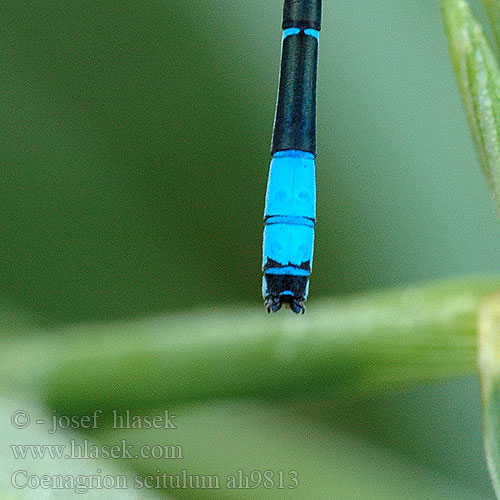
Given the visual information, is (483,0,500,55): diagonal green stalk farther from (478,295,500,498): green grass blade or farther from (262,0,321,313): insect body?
(262,0,321,313): insect body

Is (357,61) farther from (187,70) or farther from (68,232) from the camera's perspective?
(68,232)

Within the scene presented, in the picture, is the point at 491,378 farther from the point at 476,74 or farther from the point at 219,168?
the point at 219,168

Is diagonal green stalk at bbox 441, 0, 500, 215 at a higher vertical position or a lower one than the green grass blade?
higher

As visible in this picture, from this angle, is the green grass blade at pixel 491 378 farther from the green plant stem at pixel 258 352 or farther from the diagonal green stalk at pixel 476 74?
the diagonal green stalk at pixel 476 74

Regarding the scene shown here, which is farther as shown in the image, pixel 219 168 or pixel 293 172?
pixel 219 168

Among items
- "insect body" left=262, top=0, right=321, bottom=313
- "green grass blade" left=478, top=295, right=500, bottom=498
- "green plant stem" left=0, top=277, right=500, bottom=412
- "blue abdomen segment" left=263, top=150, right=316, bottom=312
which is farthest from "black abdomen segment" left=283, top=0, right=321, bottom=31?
"green grass blade" left=478, top=295, right=500, bottom=498

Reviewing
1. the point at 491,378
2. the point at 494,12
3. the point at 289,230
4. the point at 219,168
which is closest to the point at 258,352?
the point at 289,230

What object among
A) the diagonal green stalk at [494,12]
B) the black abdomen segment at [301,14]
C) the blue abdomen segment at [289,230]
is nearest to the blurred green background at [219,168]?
the black abdomen segment at [301,14]
